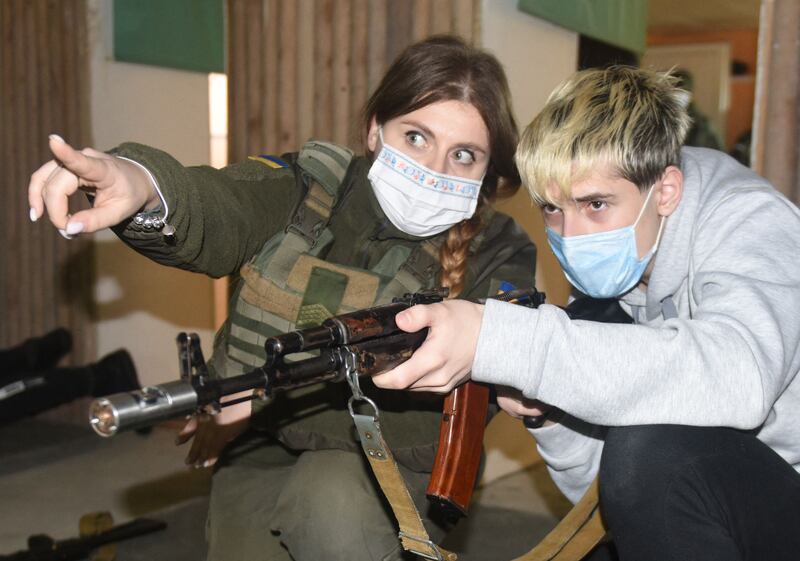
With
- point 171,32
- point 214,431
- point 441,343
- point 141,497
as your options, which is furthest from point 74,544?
point 171,32

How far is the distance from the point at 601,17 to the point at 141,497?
7.20 ft

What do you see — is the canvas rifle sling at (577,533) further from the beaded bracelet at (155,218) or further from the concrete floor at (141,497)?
the beaded bracelet at (155,218)

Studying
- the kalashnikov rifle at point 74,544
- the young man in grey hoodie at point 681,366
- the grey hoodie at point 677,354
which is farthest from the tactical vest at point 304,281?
the kalashnikov rifle at point 74,544

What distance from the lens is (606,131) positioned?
1.42m

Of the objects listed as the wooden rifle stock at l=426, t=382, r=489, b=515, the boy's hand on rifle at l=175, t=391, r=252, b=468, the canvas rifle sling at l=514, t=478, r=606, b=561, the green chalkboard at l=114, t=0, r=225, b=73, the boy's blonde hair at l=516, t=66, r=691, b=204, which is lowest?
the canvas rifle sling at l=514, t=478, r=606, b=561

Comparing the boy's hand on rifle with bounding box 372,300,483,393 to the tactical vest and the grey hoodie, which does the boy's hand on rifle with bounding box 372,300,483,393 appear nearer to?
the grey hoodie

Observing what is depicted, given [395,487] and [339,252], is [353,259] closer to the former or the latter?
[339,252]

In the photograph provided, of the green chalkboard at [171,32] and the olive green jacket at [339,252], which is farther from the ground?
the green chalkboard at [171,32]

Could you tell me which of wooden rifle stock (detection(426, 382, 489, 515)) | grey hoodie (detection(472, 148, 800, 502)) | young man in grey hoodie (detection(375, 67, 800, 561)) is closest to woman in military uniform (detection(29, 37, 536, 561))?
wooden rifle stock (detection(426, 382, 489, 515))

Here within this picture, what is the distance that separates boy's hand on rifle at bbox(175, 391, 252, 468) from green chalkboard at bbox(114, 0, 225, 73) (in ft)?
7.17

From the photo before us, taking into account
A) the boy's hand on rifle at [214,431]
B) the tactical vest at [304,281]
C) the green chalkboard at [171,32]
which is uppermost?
the green chalkboard at [171,32]

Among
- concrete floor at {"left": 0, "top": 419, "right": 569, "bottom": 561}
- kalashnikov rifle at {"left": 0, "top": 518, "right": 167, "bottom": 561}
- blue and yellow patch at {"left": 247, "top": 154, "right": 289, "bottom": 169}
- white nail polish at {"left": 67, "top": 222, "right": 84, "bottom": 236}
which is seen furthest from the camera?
concrete floor at {"left": 0, "top": 419, "right": 569, "bottom": 561}

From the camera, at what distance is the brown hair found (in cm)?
167

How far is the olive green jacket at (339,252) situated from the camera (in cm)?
150
